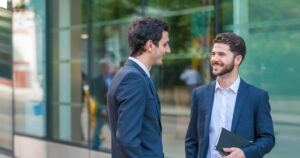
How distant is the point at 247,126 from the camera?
251 centimetres

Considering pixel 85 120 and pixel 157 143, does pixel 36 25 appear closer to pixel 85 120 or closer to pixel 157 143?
pixel 85 120

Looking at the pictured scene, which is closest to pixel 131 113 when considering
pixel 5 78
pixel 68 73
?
pixel 68 73

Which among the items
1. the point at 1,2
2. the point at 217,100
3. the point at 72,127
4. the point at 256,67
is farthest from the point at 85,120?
the point at 217,100

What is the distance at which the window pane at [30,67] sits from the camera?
9.56 meters

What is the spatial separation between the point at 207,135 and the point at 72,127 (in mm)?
6923

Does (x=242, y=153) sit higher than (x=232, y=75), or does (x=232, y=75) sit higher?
(x=232, y=75)

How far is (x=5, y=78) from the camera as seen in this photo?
9.01 metres

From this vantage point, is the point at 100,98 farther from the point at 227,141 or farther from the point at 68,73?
the point at 227,141

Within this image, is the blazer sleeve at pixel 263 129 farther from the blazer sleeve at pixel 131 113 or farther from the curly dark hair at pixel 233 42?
the blazer sleeve at pixel 131 113

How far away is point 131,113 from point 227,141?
73 cm

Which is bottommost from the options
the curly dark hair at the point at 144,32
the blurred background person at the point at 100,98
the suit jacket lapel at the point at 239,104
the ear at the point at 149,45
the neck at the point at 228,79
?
the blurred background person at the point at 100,98

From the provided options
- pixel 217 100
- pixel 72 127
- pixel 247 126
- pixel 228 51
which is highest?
pixel 228 51

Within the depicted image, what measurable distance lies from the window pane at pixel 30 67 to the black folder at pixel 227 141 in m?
7.80

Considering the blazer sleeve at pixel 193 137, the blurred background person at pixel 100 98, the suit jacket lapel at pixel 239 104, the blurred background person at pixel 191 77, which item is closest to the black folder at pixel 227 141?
the suit jacket lapel at pixel 239 104
